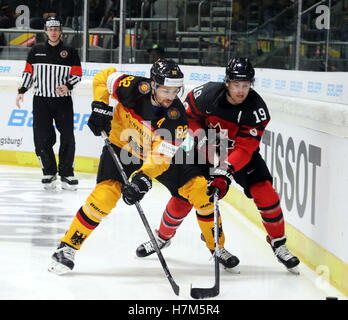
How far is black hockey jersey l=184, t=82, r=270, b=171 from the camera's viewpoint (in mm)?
3678

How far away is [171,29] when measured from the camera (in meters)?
6.85

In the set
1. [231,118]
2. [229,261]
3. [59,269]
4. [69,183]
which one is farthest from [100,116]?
[69,183]

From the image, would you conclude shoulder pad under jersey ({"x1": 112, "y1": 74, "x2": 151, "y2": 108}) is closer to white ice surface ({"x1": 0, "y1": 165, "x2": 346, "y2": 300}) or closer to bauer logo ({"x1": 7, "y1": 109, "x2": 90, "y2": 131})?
white ice surface ({"x1": 0, "y1": 165, "x2": 346, "y2": 300})

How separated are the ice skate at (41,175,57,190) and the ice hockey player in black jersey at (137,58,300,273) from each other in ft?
7.02

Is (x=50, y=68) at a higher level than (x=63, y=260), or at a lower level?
higher

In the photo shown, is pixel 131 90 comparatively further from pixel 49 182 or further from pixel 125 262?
pixel 49 182

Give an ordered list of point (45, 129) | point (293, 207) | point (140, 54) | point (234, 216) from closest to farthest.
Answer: point (293, 207) → point (234, 216) → point (45, 129) → point (140, 54)

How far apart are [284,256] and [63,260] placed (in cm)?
106

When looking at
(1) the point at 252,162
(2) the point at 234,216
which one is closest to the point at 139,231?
(2) the point at 234,216

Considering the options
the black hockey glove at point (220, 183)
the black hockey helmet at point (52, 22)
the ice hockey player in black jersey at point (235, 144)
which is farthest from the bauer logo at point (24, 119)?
the black hockey glove at point (220, 183)

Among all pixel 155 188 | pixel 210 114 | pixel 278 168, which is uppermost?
pixel 210 114
